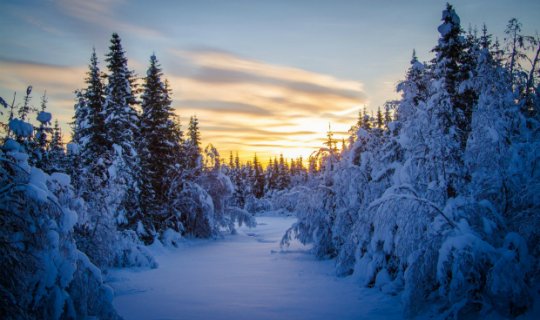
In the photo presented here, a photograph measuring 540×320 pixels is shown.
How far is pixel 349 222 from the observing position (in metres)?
13.0

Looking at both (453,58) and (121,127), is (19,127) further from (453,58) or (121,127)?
(453,58)

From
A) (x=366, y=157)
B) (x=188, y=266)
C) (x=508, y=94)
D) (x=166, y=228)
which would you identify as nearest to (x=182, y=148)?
(x=166, y=228)

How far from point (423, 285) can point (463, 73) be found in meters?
10.4

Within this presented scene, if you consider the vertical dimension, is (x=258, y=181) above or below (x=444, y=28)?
below

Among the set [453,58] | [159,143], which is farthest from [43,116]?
[159,143]

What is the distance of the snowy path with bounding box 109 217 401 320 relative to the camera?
772 cm

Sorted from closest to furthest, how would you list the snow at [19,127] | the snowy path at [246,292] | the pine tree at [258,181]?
the snow at [19,127] < the snowy path at [246,292] < the pine tree at [258,181]

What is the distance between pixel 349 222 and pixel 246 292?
5094 mm

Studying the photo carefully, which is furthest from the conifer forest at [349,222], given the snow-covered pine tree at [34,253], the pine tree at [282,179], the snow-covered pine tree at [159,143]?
the pine tree at [282,179]

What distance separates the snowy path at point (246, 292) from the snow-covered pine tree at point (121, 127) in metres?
4.40

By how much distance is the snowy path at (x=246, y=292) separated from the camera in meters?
7.72

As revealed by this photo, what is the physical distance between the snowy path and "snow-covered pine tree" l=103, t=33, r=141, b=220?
4396 millimetres

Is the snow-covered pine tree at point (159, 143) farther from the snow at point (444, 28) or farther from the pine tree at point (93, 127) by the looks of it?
the snow at point (444, 28)

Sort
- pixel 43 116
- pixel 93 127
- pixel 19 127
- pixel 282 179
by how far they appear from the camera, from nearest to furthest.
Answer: pixel 19 127 → pixel 43 116 → pixel 93 127 → pixel 282 179
